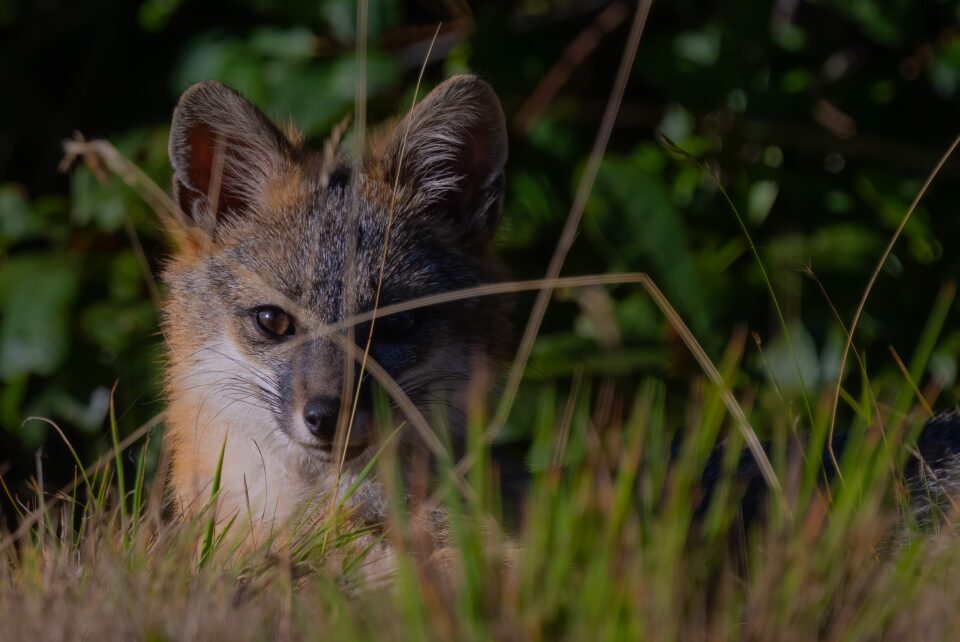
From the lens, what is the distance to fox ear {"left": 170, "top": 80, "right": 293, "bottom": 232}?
3.05 m

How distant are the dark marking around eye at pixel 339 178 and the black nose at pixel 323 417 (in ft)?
2.46

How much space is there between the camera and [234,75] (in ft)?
11.9

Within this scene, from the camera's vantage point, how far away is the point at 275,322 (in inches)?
117

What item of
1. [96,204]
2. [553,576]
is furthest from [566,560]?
[96,204]

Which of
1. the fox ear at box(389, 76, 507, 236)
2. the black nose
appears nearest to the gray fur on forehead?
the fox ear at box(389, 76, 507, 236)

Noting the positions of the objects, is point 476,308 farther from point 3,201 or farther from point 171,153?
point 3,201

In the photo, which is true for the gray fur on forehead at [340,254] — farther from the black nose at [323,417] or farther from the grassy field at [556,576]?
the grassy field at [556,576]

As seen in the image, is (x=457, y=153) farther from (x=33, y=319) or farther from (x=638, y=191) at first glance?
(x=33, y=319)

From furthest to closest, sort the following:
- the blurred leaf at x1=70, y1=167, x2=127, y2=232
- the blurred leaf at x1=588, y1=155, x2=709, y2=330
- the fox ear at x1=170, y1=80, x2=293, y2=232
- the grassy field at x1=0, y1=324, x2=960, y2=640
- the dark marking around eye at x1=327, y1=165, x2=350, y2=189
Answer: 1. the blurred leaf at x1=70, y1=167, x2=127, y2=232
2. the blurred leaf at x1=588, y1=155, x2=709, y2=330
3. the dark marking around eye at x1=327, y1=165, x2=350, y2=189
4. the fox ear at x1=170, y1=80, x2=293, y2=232
5. the grassy field at x1=0, y1=324, x2=960, y2=640

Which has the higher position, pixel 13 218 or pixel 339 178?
pixel 339 178

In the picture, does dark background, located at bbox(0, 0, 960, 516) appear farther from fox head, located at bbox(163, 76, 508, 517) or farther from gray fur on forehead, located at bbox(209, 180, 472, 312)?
gray fur on forehead, located at bbox(209, 180, 472, 312)

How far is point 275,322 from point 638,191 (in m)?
1.13

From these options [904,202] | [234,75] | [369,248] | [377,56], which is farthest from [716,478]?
[234,75]

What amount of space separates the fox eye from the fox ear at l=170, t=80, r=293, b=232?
19.2 inches
